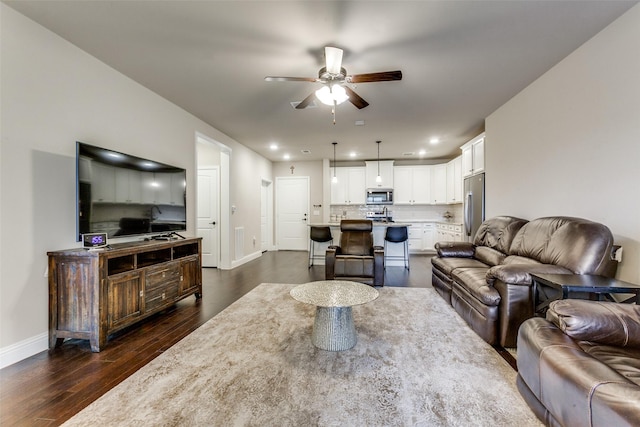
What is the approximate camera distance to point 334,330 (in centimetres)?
219

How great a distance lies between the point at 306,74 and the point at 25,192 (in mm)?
2750

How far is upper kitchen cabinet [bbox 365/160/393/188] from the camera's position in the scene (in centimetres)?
760

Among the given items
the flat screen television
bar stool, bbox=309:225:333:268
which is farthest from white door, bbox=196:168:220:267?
bar stool, bbox=309:225:333:268

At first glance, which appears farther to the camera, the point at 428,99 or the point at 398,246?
the point at 398,246

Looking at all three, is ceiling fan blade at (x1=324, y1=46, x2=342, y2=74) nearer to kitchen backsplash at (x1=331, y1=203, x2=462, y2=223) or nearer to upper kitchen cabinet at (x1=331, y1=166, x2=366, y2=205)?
upper kitchen cabinet at (x1=331, y1=166, x2=366, y2=205)

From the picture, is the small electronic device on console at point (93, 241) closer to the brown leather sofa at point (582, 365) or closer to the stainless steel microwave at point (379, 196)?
the brown leather sofa at point (582, 365)

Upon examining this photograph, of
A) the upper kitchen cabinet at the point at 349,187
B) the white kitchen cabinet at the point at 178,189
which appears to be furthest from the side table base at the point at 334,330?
the upper kitchen cabinet at the point at 349,187

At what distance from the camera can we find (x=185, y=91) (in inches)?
133

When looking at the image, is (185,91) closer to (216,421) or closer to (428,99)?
(428,99)

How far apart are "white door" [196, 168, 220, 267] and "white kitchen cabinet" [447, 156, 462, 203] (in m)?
5.58

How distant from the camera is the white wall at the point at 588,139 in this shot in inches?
82.7

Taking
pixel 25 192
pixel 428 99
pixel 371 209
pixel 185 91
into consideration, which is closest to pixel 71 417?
pixel 25 192

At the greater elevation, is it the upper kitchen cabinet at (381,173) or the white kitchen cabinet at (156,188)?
the upper kitchen cabinet at (381,173)

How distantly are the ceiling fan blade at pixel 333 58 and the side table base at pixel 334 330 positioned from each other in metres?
2.11
